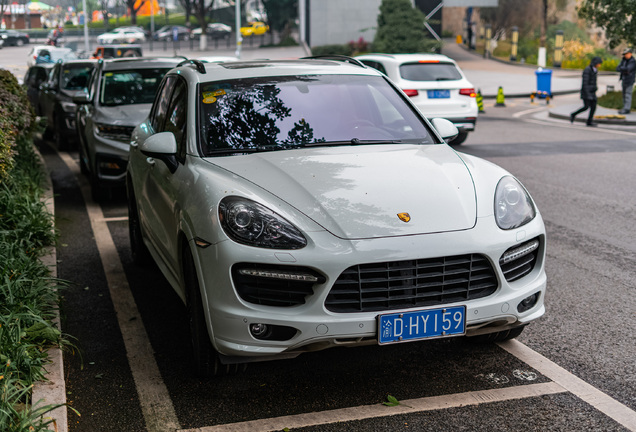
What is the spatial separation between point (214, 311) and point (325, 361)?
985 millimetres

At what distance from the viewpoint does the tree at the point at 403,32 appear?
125 feet

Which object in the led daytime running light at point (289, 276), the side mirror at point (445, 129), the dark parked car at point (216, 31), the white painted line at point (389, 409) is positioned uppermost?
the dark parked car at point (216, 31)

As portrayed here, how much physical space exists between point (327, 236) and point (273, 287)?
0.35 meters

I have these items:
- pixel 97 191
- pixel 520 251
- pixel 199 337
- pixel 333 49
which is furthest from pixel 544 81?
pixel 199 337

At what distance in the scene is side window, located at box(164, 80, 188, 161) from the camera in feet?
16.0

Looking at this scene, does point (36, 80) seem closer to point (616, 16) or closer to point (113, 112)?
point (113, 112)

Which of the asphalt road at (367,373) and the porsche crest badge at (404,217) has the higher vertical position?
the porsche crest badge at (404,217)

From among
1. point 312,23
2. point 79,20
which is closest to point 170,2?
point 79,20

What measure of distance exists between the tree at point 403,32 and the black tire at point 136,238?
32.8 meters

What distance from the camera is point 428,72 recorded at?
50.6ft

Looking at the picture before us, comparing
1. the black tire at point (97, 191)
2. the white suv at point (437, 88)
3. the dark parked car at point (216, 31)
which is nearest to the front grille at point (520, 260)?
the black tire at point (97, 191)

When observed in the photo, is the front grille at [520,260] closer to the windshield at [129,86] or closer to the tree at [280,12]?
the windshield at [129,86]

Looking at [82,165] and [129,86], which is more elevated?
[129,86]

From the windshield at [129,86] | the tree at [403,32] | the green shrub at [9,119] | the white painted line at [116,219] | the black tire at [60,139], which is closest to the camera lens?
the green shrub at [9,119]
